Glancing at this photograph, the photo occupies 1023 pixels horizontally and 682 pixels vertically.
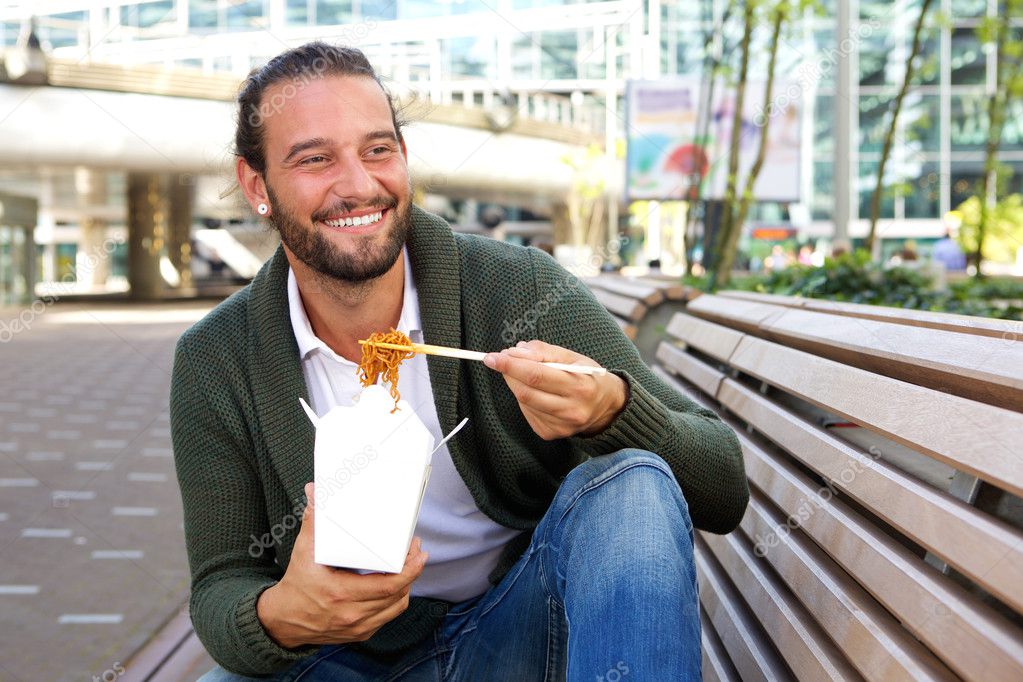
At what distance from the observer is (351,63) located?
230 centimetres

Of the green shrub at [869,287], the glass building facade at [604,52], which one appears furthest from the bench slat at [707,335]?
the glass building facade at [604,52]

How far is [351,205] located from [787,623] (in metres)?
1.16

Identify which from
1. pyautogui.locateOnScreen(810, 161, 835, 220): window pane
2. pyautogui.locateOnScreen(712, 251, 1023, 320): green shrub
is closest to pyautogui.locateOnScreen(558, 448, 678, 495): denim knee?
pyautogui.locateOnScreen(712, 251, 1023, 320): green shrub

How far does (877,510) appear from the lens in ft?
4.68

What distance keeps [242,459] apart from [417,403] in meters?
0.35

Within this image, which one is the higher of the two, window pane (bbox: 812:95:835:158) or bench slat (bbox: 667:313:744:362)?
window pane (bbox: 812:95:835:158)

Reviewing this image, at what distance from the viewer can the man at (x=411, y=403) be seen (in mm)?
1770

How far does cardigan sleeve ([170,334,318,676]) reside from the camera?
1.98 meters

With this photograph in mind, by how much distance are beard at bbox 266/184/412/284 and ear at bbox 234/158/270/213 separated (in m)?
0.15

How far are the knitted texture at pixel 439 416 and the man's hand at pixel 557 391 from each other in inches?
7.9

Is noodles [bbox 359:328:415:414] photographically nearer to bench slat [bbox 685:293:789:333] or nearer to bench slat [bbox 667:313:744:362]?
bench slat [bbox 685:293:789:333]

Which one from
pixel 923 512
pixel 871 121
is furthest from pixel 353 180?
pixel 871 121

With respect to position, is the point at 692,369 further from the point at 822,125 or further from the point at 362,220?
the point at 822,125

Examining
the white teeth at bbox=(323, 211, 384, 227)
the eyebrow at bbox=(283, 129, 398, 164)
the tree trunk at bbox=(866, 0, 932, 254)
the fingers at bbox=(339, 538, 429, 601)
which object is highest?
the tree trunk at bbox=(866, 0, 932, 254)
